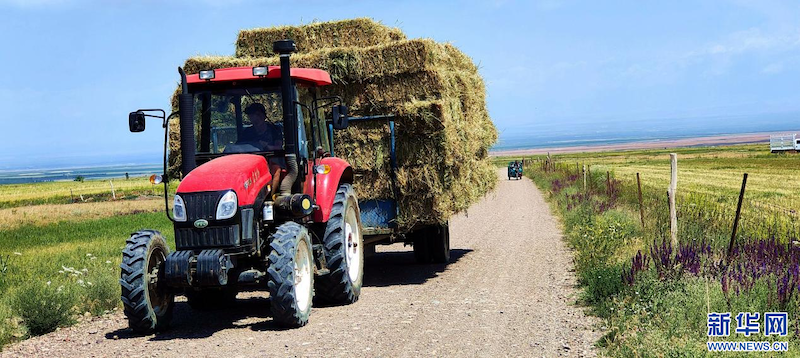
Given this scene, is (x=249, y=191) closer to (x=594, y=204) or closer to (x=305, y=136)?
(x=305, y=136)

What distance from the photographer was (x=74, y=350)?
812cm

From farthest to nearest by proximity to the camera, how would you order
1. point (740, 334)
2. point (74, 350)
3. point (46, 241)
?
1. point (46, 241)
2. point (74, 350)
3. point (740, 334)

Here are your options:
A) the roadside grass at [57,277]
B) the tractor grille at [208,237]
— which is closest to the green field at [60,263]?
the roadside grass at [57,277]

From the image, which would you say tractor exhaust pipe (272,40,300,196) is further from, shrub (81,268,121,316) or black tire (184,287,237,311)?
shrub (81,268,121,316)

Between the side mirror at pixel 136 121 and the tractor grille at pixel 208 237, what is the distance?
1190 mm

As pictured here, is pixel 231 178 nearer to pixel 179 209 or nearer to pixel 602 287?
pixel 179 209

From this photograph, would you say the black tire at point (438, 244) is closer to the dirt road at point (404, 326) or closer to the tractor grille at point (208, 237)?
the dirt road at point (404, 326)

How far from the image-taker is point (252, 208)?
8570 millimetres

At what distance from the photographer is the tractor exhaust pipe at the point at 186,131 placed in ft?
29.6

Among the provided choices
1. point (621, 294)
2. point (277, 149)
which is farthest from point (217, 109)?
point (621, 294)

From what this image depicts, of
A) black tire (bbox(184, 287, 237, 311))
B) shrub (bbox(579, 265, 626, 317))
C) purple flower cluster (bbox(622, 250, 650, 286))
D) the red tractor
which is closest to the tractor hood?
the red tractor

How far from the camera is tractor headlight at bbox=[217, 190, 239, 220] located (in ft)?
27.1

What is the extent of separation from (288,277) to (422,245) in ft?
19.1

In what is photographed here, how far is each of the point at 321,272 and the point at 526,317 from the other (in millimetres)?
2357
